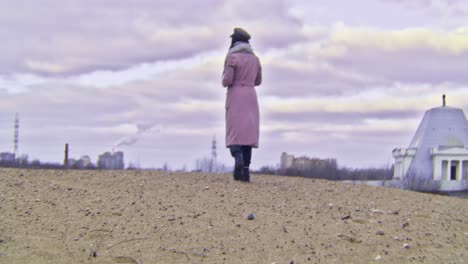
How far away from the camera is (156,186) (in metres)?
11.2

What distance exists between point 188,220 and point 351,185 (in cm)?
489

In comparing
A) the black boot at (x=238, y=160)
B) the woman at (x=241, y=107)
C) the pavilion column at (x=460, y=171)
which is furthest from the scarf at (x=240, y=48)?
the pavilion column at (x=460, y=171)

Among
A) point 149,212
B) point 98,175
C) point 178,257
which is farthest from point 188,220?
point 98,175

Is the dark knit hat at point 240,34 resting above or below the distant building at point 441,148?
above

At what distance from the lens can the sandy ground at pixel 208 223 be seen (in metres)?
8.18

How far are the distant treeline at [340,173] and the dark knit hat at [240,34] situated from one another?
7.39 metres

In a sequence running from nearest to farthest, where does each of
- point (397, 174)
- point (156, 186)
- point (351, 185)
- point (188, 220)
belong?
point (188, 220)
point (156, 186)
point (351, 185)
point (397, 174)

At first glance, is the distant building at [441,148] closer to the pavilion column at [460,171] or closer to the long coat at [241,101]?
the pavilion column at [460,171]

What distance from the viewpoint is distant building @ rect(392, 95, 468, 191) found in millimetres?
18094

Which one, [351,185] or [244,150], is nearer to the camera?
[244,150]

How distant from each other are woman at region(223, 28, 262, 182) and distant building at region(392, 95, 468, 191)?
710 centimetres

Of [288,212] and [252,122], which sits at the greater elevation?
[252,122]

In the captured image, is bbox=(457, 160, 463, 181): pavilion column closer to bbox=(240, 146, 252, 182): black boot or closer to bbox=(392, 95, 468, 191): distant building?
bbox=(392, 95, 468, 191): distant building

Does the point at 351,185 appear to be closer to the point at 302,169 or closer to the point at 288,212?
the point at 288,212
